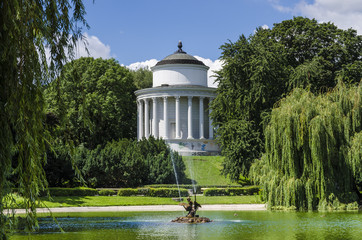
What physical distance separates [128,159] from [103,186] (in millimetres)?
3443

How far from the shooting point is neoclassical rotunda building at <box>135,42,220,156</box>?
228 feet

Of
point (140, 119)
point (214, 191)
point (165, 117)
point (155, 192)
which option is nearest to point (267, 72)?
point (214, 191)

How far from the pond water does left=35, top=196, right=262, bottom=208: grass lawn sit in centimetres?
791

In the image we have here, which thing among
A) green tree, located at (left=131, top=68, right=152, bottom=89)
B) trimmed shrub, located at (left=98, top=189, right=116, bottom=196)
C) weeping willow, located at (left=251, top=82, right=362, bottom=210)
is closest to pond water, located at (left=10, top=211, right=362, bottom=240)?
weeping willow, located at (left=251, top=82, right=362, bottom=210)

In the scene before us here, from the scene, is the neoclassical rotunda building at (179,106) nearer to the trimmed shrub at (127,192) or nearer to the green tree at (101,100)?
the green tree at (101,100)

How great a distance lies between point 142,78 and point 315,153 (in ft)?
221

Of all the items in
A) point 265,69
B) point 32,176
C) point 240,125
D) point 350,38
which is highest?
point 350,38

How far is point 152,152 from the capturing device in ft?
174

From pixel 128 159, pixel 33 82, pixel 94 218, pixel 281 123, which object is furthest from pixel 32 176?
pixel 128 159

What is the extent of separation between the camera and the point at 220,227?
2403cm

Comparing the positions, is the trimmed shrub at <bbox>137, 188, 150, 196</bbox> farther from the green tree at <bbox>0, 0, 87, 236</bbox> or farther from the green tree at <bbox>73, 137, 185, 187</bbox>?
the green tree at <bbox>0, 0, 87, 236</bbox>

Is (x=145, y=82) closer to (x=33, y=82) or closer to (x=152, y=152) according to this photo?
(x=152, y=152)

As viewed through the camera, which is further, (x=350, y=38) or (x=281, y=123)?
(x=350, y=38)

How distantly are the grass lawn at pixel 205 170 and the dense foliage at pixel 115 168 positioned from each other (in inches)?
136
